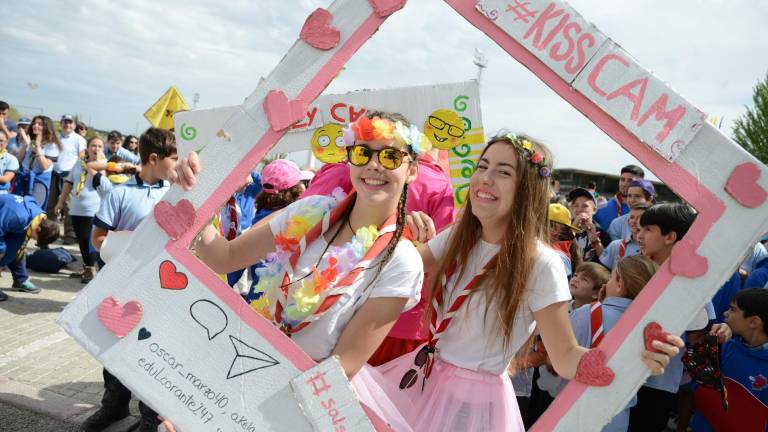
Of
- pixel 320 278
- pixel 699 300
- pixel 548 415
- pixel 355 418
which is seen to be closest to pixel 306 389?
pixel 355 418

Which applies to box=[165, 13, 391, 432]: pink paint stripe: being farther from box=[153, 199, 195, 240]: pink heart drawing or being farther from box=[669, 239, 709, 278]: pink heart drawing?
box=[669, 239, 709, 278]: pink heart drawing

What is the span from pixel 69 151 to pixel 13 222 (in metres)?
3.68

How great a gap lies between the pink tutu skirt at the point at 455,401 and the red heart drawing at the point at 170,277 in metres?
0.64

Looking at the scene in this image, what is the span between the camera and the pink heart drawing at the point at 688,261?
1.41m

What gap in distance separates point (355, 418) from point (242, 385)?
334mm

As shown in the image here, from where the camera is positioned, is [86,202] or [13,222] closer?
[13,222]

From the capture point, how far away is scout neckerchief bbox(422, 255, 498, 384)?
1.71 m

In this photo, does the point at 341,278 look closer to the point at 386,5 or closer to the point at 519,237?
the point at 519,237

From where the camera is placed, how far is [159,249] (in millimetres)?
1473

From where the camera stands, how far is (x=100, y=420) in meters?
3.00

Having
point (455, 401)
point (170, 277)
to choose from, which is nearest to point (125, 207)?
point (170, 277)

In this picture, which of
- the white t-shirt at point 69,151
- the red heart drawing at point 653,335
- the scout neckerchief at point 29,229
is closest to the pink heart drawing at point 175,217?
the red heart drawing at point 653,335

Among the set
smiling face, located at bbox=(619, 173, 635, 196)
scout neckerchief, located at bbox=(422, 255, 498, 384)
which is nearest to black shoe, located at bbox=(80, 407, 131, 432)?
scout neckerchief, located at bbox=(422, 255, 498, 384)

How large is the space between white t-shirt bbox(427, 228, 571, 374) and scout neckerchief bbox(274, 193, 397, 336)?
326 mm
